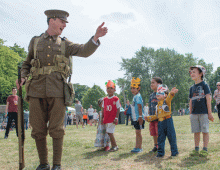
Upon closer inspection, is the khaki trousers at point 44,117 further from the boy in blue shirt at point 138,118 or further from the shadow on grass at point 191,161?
the boy in blue shirt at point 138,118

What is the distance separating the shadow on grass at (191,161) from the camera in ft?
13.1

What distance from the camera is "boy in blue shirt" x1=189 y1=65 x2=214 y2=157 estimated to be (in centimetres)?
480

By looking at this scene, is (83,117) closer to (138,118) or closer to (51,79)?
(138,118)

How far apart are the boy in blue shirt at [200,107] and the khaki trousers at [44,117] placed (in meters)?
2.87

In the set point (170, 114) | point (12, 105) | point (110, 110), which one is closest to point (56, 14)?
point (170, 114)

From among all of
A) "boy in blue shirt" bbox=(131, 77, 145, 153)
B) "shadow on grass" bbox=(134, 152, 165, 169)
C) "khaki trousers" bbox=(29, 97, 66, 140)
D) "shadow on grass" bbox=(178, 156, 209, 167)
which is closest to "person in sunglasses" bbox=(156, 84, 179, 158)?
"shadow on grass" bbox=(134, 152, 165, 169)

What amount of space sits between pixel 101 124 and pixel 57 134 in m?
3.04

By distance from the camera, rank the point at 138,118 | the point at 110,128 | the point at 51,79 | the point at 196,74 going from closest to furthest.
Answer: the point at 51,79 → the point at 196,74 → the point at 138,118 → the point at 110,128

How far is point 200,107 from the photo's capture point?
16.0ft

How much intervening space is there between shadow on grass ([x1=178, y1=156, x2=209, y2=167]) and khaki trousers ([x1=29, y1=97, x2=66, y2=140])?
2.19 m

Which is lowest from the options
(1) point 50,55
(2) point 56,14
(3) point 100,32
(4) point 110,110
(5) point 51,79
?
(4) point 110,110

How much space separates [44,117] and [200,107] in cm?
319

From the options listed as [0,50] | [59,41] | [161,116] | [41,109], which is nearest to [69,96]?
[41,109]

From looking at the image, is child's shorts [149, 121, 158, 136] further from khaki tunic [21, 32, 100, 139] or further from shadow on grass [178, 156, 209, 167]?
khaki tunic [21, 32, 100, 139]
